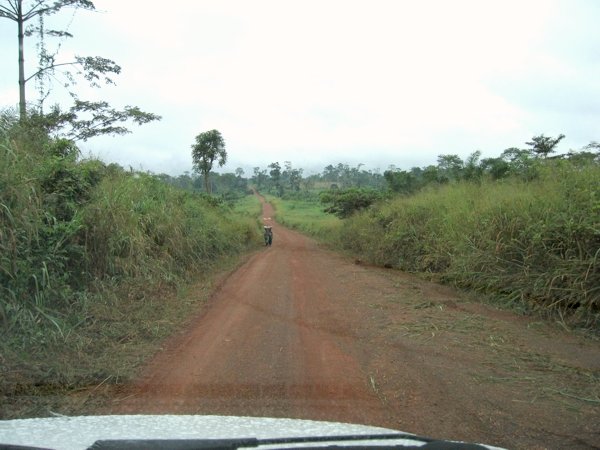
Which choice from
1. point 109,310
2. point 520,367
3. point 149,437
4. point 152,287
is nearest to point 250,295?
point 152,287

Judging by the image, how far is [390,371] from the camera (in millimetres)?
5441

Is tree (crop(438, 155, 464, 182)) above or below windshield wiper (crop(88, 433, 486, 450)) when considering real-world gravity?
above

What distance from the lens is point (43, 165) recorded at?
8.54m

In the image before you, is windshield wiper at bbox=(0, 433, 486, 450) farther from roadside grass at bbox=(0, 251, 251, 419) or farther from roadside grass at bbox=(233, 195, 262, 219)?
roadside grass at bbox=(233, 195, 262, 219)

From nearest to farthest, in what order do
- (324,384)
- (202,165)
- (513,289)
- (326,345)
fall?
(324,384) → (326,345) → (513,289) → (202,165)

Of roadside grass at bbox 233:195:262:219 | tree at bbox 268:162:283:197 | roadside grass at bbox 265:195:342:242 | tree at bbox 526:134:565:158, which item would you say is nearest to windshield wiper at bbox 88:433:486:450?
tree at bbox 526:134:565:158

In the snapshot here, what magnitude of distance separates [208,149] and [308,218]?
1938cm

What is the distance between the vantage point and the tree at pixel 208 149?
32906 millimetres

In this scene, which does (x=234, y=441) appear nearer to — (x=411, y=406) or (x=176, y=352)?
(x=411, y=406)

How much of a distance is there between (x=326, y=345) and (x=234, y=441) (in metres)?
4.03

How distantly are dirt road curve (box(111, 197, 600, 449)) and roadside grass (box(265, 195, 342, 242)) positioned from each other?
22494 millimetres

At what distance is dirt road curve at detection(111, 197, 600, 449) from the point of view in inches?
164

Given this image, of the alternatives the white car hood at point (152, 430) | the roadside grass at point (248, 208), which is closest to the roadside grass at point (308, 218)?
A: the roadside grass at point (248, 208)

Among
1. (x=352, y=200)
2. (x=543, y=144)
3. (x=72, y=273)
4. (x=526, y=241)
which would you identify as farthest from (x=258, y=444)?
(x=352, y=200)
